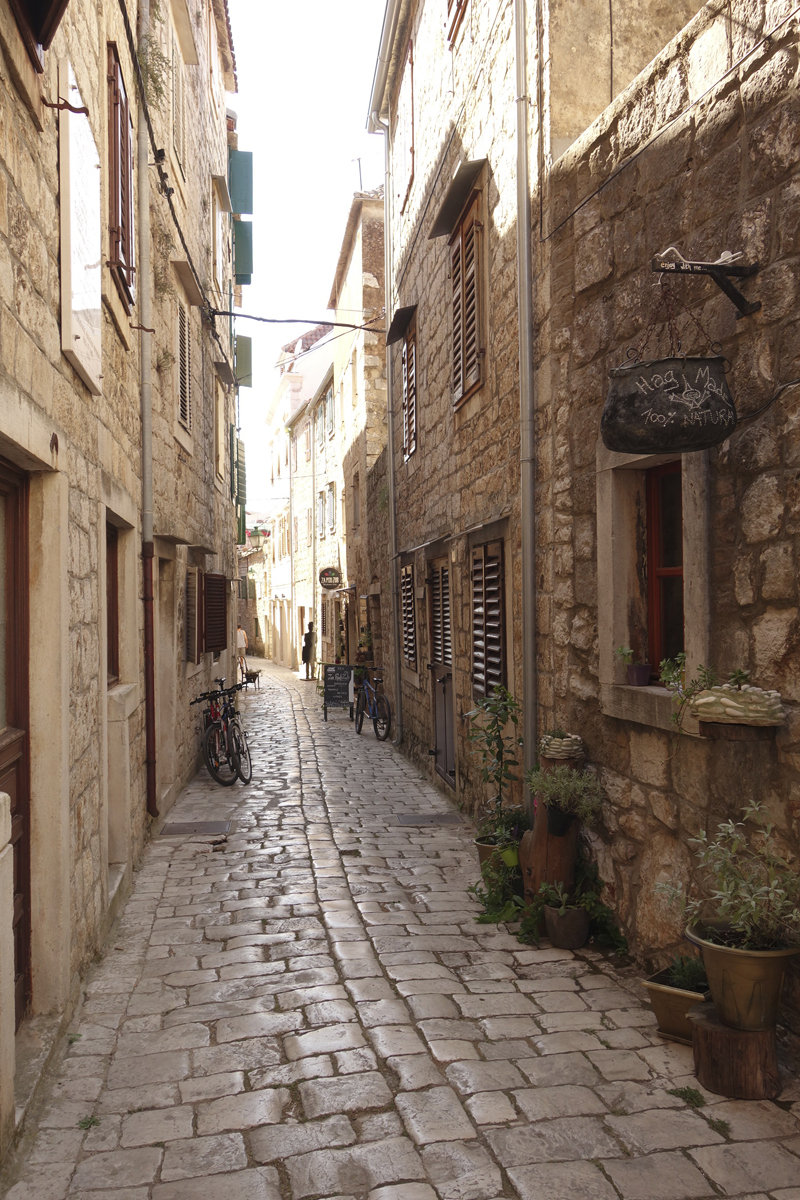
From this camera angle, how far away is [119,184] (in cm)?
566

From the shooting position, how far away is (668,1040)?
3.62 m

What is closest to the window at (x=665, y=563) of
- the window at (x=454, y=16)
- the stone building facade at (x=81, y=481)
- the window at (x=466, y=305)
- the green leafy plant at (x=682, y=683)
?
the green leafy plant at (x=682, y=683)

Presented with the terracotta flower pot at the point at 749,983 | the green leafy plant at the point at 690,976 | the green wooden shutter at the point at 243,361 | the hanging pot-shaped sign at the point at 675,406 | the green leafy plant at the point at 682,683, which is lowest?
the green leafy plant at the point at 690,976

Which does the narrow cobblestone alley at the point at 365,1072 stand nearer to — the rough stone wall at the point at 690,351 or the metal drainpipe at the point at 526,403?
the rough stone wall at the point at 690,351

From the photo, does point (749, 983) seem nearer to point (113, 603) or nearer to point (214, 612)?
point (113, 603)

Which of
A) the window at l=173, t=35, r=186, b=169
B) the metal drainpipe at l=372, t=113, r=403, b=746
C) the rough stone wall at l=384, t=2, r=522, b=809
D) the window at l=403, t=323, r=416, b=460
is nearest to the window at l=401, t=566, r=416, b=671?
the rough stone wall at l=384, t=2, r=522, b=809

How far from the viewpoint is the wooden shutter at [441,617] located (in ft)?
30.4

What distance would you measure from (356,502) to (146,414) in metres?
11.4

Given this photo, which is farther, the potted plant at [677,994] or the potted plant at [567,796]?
the potted plant at [567,796]

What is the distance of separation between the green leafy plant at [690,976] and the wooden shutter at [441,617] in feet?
17.9

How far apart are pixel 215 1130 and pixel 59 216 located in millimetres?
3470

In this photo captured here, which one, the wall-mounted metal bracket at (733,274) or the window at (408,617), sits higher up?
the wall-mounted metal bracket at (733,274)

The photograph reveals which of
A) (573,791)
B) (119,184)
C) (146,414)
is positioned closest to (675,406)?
(573,791)

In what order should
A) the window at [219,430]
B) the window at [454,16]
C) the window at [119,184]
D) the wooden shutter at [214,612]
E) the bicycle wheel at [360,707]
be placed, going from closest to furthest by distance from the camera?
the window at [119,184] < the window at [454,16] < the wooden shutter at [214,612] < the window at [219,430] < the bicycle wheel at [360,707]
